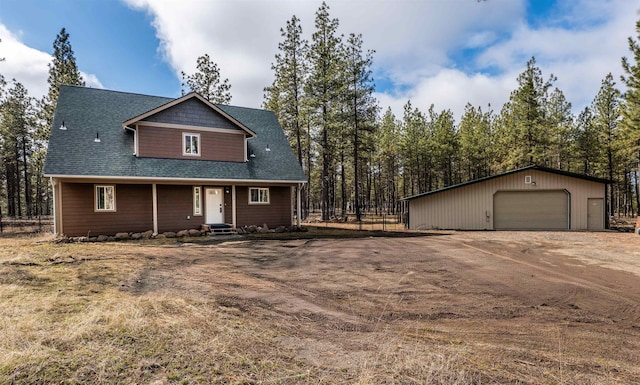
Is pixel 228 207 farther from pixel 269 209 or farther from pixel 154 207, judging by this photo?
pixel 154 207

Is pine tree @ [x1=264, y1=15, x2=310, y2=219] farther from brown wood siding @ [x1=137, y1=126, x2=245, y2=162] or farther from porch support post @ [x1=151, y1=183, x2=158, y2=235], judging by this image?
porch support post @ [x1=151, y1=183, x2=158, y2=235]

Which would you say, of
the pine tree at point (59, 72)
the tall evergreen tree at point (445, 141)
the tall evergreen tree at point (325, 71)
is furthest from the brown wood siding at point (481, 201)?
the pine tree at point (59, 72)

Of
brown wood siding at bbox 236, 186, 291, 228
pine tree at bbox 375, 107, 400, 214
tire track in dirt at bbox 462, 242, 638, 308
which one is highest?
pine tree at bbox 375, 107, 400, 214

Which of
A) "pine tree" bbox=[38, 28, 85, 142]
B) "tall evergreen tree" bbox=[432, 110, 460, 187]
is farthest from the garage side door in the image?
"pine tree" bbox=[38, 28, 85, 142]

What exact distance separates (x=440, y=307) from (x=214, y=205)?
13.4 m

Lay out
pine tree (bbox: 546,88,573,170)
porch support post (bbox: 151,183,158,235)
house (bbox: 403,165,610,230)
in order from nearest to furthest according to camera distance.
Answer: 1. porch support post (bbox: 151,183,158,235)
2. house (bbox: 403,165,610,230)
3. pine tree (bbox: 546,88,573,170)

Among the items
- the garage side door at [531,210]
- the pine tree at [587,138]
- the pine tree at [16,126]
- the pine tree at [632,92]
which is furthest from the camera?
the pine tree at [16,126]

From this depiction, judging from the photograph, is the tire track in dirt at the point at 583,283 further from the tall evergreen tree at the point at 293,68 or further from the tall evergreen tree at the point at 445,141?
the tall evergreen tree at the point at 445,141

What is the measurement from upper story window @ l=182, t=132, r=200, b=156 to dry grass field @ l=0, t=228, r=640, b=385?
8.03 metres

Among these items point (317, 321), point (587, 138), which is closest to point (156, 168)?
point (317, 321)

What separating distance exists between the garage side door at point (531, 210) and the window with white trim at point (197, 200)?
646 inches

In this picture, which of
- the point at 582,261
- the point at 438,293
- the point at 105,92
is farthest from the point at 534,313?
the point at 105,92

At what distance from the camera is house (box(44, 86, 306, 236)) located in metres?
13.7

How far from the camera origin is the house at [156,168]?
539 inches
